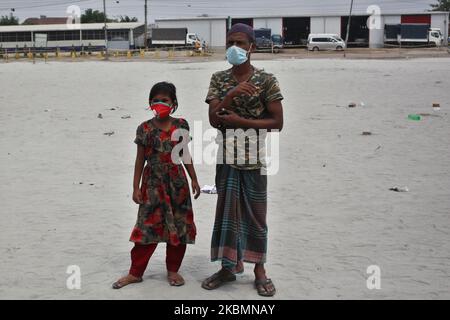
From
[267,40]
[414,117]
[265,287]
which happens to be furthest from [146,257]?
[267,40]

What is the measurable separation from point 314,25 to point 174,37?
13804mm

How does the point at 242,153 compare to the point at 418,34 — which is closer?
the point at 242,153

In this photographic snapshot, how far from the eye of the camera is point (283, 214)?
18.7 feet

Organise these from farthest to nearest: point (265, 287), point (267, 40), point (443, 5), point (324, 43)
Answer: point (443, 5), point (267, 40), point (324, 43), point (265, 287)

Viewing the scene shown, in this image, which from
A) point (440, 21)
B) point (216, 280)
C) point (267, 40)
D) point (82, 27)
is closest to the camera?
point (216, 280)

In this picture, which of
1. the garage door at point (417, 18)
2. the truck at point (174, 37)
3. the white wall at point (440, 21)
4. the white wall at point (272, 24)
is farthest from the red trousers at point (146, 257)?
the garage door at point (417, 18)

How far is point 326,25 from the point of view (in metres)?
56.9

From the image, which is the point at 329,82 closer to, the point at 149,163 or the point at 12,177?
the point at 12,177

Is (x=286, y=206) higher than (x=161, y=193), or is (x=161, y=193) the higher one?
(x=161, y=193)

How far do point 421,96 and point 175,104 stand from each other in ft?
42.8

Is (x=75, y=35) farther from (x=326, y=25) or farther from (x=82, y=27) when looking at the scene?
(x=326, y=25)

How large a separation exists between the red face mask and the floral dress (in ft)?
0.29

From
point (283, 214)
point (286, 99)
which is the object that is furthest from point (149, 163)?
point (286, 99)

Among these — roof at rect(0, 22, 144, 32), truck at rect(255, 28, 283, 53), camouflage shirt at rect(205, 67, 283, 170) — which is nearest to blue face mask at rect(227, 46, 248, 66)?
camouflage shirt at rect(205, 67, 283, 170)
